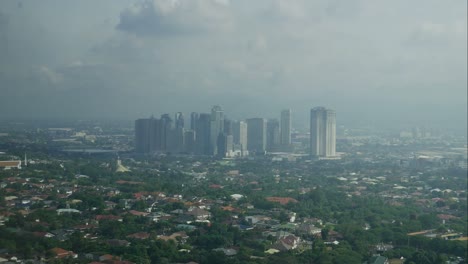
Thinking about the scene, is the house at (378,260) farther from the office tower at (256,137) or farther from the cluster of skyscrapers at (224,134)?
the office tower at (256,137)

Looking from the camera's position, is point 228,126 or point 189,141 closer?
point 189,141

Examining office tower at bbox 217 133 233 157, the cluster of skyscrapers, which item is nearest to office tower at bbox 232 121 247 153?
the cluster of skyscrapers

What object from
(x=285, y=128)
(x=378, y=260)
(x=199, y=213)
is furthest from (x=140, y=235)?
(x=285, y=128)

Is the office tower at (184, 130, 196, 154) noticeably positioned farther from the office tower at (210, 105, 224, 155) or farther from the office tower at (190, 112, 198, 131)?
the office tower at (210, 105, 224, 155)

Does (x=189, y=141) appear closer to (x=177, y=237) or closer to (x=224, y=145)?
(x=224, y=145)

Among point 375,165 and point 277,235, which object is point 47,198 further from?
point 375,165

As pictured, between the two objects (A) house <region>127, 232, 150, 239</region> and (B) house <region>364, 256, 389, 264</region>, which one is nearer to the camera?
(B) house <region>364, 256, 389, 264</region>
